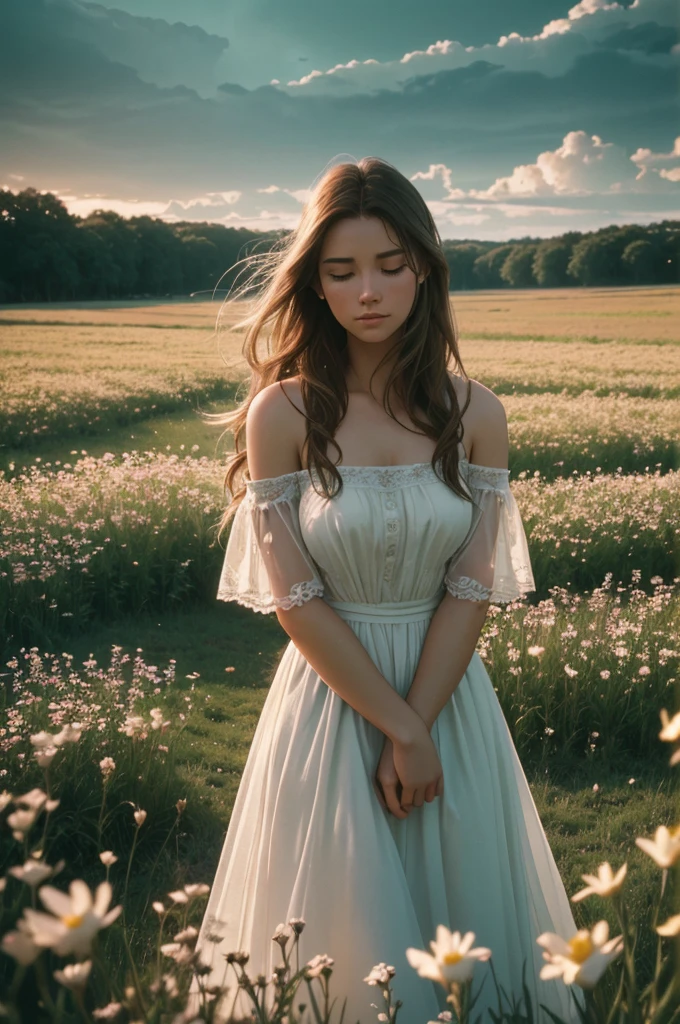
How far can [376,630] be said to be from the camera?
203 cm

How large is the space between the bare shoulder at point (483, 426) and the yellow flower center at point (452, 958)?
4.50 feet

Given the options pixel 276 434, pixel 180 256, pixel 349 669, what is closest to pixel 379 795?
pixel 349 669

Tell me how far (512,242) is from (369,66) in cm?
167

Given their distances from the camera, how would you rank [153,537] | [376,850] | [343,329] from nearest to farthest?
[376,850], [343,329], [153,537]

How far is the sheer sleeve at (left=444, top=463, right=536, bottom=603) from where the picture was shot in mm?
2039

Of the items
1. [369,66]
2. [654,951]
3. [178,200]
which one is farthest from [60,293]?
[654,951]

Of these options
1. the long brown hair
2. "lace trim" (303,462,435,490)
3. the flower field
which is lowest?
the flower field

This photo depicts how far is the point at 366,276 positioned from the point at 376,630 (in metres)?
0.79

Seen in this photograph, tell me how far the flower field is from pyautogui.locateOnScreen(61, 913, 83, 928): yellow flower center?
0.21 m

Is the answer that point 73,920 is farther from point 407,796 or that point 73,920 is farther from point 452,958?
point 407,796

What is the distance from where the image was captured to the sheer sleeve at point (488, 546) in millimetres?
2039

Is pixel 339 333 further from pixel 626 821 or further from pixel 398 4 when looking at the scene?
pixel 398 4

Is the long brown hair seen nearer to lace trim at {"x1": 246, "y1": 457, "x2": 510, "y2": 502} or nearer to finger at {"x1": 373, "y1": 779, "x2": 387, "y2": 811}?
lace trim at {"x1": 246, "y1": 457, "x2": 510, "y2": 502}

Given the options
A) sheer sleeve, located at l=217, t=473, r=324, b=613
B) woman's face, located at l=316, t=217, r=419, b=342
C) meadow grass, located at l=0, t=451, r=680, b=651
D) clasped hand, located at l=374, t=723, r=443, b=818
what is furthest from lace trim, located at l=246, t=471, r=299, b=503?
meadow grass, located at l=0, t=451, r=680, b=651
